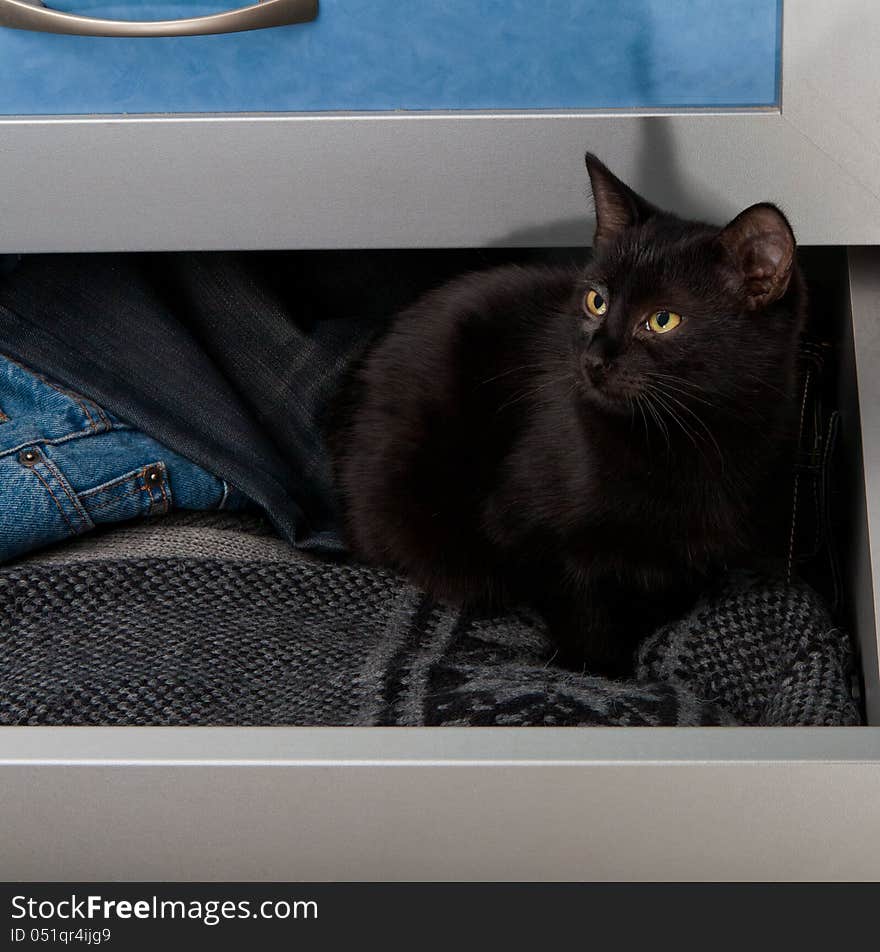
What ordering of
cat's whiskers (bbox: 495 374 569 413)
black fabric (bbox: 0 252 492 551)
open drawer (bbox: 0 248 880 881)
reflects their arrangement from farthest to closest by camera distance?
black fabric (bbox: 0 252 492 551) < cat's whiskers (bbox: 495 374 569 413) < open drawer (bbox: 0 248 880 881)

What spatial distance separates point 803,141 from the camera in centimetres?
70

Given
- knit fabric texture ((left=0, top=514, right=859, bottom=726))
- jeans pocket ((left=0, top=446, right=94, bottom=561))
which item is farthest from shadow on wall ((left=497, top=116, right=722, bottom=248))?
jeans pocket ((left=0, top=446, right=94, bottom=561))

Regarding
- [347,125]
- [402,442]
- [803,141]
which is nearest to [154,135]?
[347,125]

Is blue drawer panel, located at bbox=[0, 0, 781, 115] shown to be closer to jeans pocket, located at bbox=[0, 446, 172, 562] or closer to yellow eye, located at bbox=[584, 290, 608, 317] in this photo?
yellow eye, located at bbox=[584, 290, 608, 317]

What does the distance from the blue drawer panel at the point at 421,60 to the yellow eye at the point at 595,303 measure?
0.42 feet

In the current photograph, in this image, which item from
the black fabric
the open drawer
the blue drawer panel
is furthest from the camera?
the black fabric

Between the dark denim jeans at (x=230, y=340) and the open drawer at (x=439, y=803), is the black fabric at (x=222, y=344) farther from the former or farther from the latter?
the open drawer at (x=439, y=803)

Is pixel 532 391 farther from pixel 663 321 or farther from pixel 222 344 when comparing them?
pixel 222 344

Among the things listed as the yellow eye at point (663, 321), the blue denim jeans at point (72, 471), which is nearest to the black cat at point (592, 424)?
the yellow eye at point (663, 321)

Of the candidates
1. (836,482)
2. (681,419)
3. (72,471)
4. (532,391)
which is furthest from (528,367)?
(72,471)

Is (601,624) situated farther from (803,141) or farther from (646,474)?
(803,141)

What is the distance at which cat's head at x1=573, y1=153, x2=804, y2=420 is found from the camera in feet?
2.32

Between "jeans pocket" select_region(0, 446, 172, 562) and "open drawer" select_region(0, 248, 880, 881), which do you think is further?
"jeans pocket" select_region(0, 446, 172, 562)

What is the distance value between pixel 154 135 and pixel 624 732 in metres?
0.50
